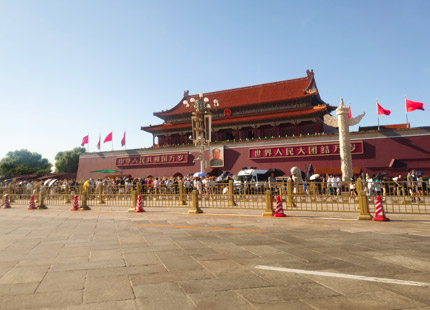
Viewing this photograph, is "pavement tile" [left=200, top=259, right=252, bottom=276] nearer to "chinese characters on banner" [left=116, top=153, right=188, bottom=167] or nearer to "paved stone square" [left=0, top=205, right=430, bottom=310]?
"paved stone square" [left=0, top=205, right=430, bottom=310]

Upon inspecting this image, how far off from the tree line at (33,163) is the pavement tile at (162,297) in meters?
60.7

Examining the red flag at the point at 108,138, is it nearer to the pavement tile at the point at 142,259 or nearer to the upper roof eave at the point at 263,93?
the upper roof eave at the point at 263,93

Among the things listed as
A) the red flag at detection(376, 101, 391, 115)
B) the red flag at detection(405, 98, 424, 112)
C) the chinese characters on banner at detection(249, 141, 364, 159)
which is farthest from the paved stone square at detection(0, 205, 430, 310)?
the red flag at detection(376, 101, 391, 115)

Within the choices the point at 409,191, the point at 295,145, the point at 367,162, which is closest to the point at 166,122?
the point at 295,145

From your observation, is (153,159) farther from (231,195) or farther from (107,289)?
(107,289)

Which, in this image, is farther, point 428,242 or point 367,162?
point 367,162

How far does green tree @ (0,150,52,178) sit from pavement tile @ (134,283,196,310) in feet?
203

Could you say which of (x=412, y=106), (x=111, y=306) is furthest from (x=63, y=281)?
(x=412, y=106)

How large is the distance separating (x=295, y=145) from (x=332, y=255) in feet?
72.7

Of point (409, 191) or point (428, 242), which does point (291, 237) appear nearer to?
point (428, 242)

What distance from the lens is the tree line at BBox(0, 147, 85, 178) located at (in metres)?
54.8

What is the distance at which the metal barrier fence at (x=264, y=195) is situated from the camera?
9742 millimetres

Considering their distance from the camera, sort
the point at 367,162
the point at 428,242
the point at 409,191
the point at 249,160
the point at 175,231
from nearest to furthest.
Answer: the point at 428,242 → the point at 175,231 → the point at 409,191 → the point at 367,162 → the point at 249,160

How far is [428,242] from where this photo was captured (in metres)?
4.93
